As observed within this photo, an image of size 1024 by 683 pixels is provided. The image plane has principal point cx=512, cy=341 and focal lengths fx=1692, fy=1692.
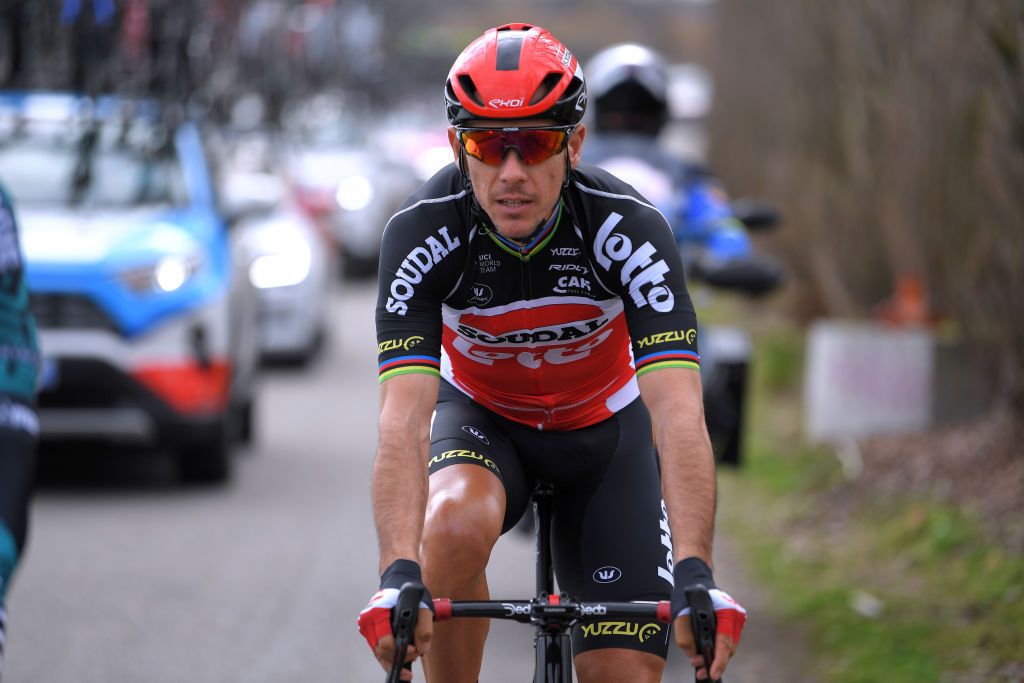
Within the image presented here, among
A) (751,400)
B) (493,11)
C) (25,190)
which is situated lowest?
(751,400)

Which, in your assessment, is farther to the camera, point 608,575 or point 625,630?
point 608,575

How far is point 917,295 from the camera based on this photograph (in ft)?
34.7

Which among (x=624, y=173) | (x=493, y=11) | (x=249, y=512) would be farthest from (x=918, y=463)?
(x=493, y=11)

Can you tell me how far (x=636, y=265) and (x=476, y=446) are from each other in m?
0.62

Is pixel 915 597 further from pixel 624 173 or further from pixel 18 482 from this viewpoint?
pixel 18 482

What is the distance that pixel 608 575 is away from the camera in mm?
4172

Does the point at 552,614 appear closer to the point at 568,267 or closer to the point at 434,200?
the point at 568,267

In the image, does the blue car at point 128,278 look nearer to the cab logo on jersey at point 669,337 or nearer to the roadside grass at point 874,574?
the roadside grass at point 874,574

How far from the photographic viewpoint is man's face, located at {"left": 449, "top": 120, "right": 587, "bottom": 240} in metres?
3.79

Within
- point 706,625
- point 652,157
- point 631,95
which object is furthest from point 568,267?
point 631,95

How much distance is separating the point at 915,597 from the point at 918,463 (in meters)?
1.86

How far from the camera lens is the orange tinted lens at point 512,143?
3771 mm

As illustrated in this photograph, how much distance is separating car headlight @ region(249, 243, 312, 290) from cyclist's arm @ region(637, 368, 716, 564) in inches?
441

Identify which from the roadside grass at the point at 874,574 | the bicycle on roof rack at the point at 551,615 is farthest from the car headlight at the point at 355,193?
the bicycle on roof rack at the point at 551,615
